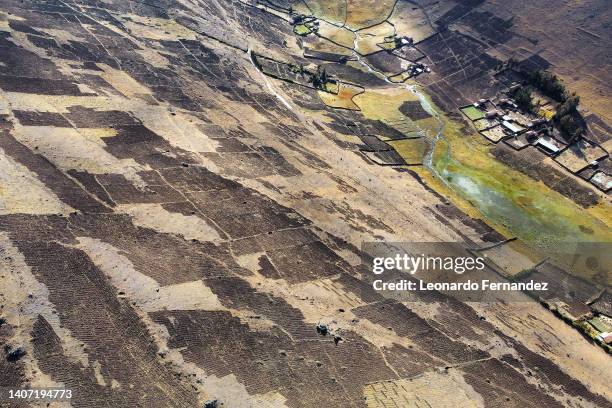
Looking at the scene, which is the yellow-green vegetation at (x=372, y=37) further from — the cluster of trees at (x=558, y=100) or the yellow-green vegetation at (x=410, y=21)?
the cluster of trees at (x=558, y=100)

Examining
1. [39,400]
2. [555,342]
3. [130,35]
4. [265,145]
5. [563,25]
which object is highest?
[563,25]

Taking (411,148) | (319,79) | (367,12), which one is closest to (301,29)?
(367,12)

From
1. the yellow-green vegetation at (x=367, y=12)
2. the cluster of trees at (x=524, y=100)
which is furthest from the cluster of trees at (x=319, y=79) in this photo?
the cluster of trees at (x=524, y=100)

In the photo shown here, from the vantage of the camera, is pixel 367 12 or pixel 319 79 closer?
pixel 319 79

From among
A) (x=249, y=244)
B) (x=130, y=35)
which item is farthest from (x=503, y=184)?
(x=130, y=35)

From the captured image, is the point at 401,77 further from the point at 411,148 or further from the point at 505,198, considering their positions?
the point at 505,198

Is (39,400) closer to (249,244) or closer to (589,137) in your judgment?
(249,244)

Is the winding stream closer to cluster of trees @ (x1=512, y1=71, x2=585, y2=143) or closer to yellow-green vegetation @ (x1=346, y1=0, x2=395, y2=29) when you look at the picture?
cluster of trees @ (x1=512, y1=71, x2=585, y2=143)

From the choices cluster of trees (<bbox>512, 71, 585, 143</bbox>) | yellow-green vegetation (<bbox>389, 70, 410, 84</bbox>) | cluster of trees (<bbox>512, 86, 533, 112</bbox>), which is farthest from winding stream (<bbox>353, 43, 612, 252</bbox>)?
yellow-green vegetation (<bbox>389, 70, 410, 84</bbox>)
